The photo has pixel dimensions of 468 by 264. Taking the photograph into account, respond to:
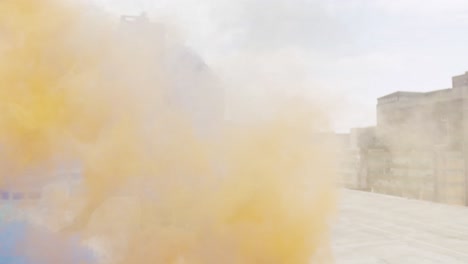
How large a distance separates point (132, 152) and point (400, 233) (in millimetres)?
6847

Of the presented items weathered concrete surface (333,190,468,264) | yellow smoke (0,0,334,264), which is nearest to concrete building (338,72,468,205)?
weathered concrete surface (333,190,468,264)

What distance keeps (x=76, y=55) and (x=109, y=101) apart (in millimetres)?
615

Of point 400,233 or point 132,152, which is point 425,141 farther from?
point 132,152

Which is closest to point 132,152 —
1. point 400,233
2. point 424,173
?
point 400,233

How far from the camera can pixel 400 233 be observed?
929 cm

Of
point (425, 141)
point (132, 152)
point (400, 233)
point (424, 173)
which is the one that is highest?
point (425, 141)

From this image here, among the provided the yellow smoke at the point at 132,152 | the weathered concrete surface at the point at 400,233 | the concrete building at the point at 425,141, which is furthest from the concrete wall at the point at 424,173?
the yellow smoke at the point at 132,152

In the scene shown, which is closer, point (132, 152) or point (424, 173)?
point (132, 152)

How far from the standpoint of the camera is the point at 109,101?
4.67 meters

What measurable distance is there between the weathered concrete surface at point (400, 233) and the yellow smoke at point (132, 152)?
9.73 feet

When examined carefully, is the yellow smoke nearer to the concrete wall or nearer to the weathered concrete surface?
the weathered concrete surface

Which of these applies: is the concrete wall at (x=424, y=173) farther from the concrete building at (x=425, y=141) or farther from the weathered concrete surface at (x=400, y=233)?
the weathered concrete surface at (x=400, y=233)

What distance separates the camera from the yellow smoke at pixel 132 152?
14.7 ft

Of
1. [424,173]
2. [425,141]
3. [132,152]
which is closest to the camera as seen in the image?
[132,152]
